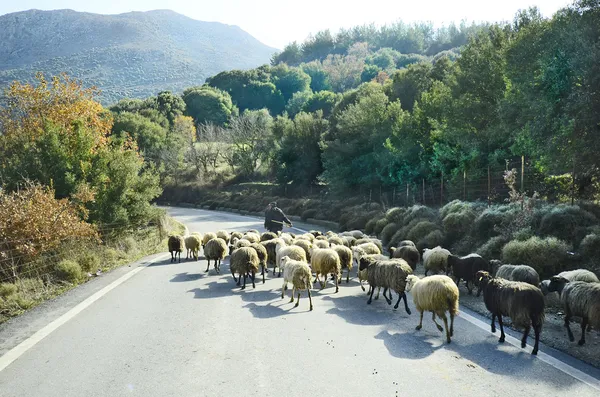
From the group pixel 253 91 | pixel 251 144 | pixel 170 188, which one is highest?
pixel 253 91

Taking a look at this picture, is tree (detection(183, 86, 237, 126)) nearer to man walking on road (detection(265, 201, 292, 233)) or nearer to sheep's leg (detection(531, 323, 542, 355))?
man walking on road (detection(265, 201, 292, 233))

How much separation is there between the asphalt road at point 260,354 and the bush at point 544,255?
326 cm

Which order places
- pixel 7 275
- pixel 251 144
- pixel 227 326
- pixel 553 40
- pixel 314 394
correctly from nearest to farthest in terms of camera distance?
pixel 314 394, pixel 227 326, pixel 7 275, pixel 553 40, pixel 251 144

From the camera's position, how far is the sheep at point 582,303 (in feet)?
24.4

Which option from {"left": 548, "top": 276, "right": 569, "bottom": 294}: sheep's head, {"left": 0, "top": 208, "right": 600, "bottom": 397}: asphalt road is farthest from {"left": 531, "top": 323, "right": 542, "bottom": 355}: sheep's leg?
{"left": 548, "top": 276, "right": 569, "bottom": 294}: sheep's head

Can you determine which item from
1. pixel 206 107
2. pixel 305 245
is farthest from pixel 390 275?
pixel 206 107

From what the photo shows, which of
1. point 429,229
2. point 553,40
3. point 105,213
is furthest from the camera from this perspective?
point 105,213

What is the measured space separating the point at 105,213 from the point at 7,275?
26.8 ft

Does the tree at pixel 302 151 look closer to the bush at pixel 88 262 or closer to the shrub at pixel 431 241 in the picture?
the shrub at pixel 431 241

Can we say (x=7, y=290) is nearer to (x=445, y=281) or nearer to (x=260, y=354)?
(x=260, y=354)

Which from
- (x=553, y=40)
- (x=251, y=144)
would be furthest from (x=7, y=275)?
(x=251, y=144)

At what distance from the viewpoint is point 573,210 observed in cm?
1370

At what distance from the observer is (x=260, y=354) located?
23.4ft

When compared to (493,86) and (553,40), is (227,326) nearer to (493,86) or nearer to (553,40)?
(553,40)
